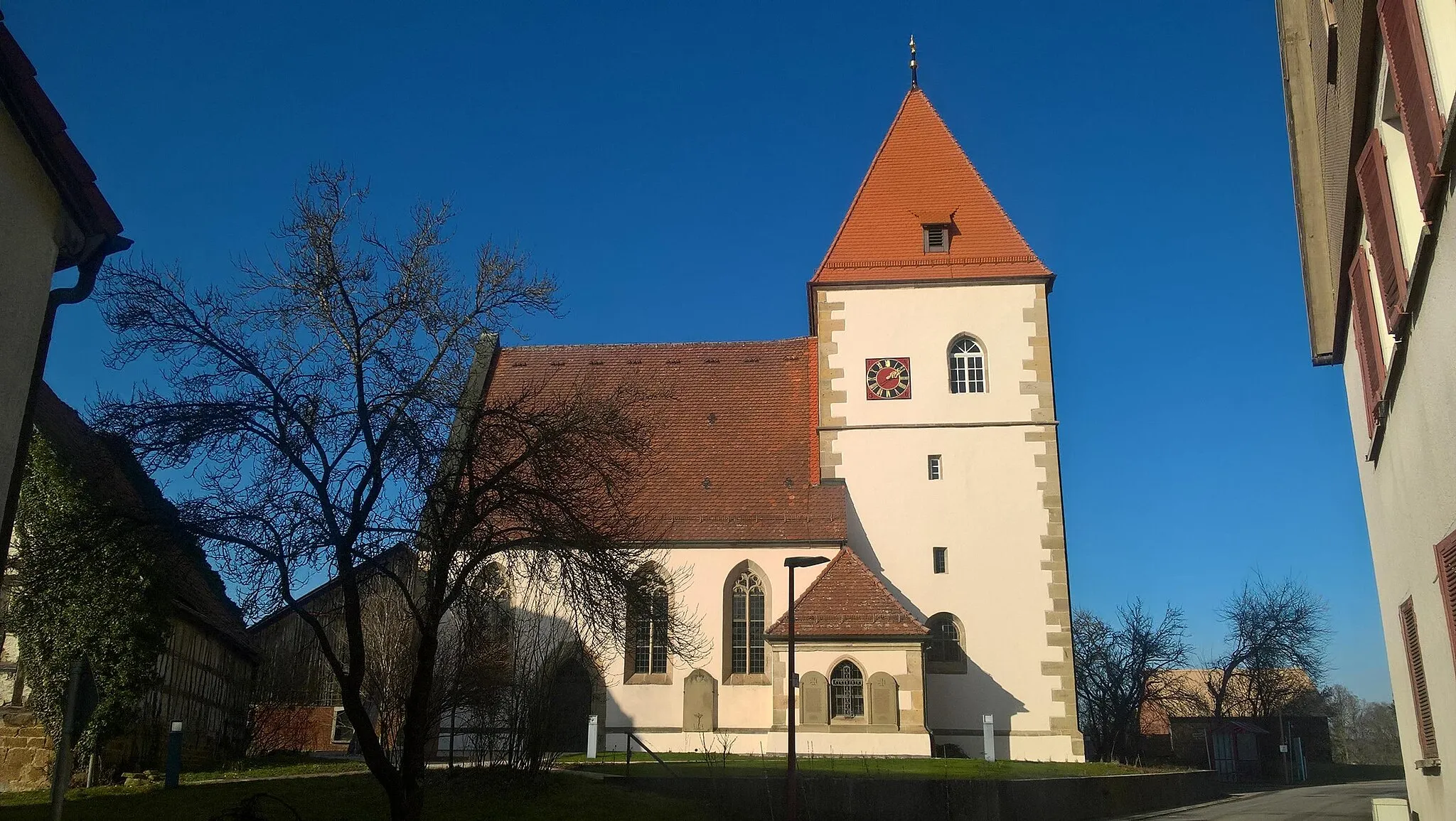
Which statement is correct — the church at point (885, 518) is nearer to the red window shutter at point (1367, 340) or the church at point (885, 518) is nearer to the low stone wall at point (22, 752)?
the low stone wall at point (22, 752)

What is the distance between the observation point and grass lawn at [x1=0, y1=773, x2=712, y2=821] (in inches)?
545

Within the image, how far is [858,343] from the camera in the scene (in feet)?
92.0

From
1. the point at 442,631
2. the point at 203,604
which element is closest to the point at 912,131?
the point at 442,631

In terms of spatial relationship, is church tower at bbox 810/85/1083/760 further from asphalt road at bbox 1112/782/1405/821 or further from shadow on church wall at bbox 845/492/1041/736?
asphalt road at bbox 1112/782/1405/821

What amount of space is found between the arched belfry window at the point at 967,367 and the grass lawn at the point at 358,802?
13938 mm

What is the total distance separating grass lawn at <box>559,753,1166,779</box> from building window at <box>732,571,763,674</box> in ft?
8.95

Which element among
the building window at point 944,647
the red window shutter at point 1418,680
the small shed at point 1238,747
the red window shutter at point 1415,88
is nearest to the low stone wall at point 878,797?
the building window at point 944,647

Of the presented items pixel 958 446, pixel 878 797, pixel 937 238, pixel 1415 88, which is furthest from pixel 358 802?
pixel 937 238

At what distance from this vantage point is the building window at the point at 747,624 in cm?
2614

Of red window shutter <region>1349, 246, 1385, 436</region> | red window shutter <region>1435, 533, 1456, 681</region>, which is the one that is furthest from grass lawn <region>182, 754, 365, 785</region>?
red window shutter <region>1435, 533, 1456, 681</region>

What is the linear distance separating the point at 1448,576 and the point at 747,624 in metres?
20.1

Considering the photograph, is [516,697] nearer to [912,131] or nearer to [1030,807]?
[1030,807]

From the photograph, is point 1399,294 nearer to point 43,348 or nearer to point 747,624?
point 43,348

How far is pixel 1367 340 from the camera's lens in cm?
970
